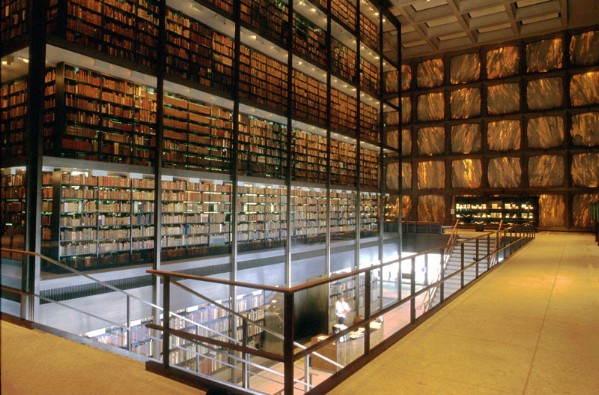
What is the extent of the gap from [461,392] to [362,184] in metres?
10.6

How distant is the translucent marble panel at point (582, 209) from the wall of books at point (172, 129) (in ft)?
33.1

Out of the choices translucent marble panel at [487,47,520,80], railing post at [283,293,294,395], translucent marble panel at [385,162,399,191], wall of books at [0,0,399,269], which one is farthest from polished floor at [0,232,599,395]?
translucent marble panel at [385,162,399,191]

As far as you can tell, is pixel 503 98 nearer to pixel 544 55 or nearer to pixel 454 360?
pixel 544 55

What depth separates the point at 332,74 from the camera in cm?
1036

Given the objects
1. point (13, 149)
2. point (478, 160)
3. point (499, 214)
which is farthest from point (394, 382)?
point (478, 160)

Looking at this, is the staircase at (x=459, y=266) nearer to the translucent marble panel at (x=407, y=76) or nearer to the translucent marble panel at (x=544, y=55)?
the translucent marble panel at (x=544, y=55)

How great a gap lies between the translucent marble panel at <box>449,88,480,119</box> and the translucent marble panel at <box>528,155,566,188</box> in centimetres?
298

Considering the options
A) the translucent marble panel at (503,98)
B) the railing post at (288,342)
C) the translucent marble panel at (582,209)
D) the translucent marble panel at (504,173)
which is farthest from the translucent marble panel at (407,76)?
the railing post at (288,342)

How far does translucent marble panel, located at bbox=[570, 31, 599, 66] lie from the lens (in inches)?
585

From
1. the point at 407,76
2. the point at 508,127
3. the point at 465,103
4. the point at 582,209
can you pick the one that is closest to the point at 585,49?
the point at 508,127

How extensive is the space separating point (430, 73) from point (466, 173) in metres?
4.70

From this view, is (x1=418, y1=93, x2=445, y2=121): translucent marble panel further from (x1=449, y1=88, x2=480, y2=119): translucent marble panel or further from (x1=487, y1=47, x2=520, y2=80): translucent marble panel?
(x1=487, y1=47, x2=520, y2=80): translucent marble panel

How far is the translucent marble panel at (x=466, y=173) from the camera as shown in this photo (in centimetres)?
1681

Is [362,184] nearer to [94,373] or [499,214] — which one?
[499,214]
